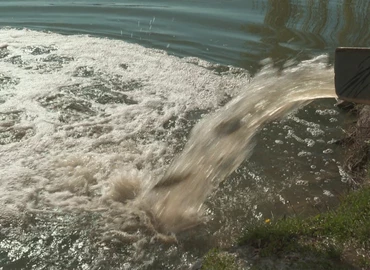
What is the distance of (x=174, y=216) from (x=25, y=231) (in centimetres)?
141

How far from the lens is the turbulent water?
4.88 metres

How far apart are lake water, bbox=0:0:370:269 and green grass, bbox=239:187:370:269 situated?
1.46 feet

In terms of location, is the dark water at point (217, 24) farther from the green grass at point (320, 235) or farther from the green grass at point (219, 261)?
the green grass at point (219, 261)

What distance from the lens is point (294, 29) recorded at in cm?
1033

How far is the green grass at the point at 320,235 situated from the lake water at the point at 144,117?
0.44 metres

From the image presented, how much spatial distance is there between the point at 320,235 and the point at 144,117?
11.1 feet

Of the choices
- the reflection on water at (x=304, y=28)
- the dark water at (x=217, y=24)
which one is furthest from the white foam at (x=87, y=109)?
the reflection on water at (x=304, y=28)

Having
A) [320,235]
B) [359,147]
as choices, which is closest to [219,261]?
[320,235]

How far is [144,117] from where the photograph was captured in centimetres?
703

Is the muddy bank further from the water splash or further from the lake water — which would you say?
the water splash

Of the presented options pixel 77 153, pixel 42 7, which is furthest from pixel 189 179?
pixel 42 7

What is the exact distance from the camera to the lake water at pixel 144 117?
4.87m

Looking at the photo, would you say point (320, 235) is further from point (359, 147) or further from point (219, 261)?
point (359, 147)

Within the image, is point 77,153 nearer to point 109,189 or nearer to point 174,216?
point 109,189
